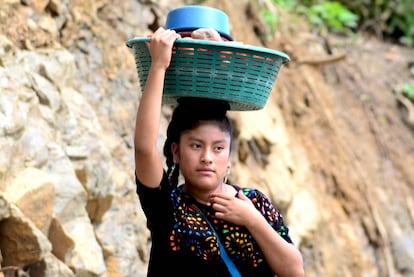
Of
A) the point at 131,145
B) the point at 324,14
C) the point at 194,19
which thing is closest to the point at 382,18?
the point at 324,14

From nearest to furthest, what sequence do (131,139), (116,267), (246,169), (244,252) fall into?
(244,252) < (116,267) < (131,139) < (246,169)

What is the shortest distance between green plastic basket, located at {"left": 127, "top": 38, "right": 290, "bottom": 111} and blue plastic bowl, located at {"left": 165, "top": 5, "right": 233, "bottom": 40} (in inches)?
10.8

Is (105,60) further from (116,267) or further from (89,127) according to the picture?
(116,267)

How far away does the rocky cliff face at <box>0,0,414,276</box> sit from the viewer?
416 centimetres

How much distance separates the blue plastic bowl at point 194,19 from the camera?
3.04 meters

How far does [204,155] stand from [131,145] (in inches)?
111

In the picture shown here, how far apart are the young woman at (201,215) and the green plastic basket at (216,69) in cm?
10

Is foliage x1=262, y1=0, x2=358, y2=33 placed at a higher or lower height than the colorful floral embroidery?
higher

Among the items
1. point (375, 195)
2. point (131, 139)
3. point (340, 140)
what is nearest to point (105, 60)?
point (131, 139)

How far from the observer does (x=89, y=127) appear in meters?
4.90

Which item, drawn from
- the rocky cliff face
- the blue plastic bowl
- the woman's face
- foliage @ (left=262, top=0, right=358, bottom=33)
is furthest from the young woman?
foliage @ (left=262, top=0, right=358, bottom=33)

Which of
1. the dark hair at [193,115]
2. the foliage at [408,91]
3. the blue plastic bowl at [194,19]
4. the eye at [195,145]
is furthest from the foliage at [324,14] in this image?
the eye at [195,145]

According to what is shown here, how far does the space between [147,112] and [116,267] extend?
2.40 meters

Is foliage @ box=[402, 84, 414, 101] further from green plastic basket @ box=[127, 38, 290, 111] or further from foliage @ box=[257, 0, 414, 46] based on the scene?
green plastic basket @ box=[127, 38, 290, 111]
